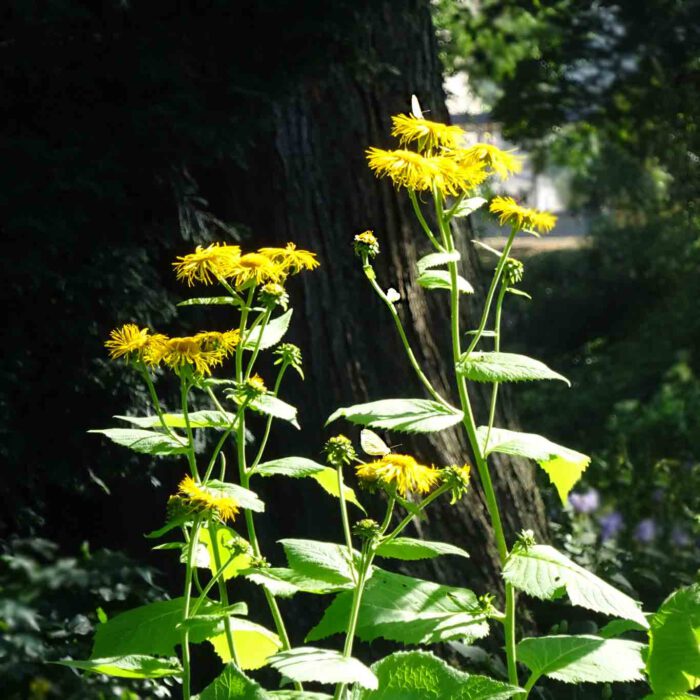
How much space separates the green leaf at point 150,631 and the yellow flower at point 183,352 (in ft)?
1.23

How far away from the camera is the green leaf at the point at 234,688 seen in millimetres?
1410

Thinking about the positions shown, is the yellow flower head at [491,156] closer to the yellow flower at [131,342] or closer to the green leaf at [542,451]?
the green leaf at [542,451]

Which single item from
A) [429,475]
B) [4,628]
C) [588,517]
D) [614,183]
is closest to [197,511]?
[429,475]

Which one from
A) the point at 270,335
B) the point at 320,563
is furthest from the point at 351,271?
the point at 320,563

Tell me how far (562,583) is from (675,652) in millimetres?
235

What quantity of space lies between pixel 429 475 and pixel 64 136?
1.62 m

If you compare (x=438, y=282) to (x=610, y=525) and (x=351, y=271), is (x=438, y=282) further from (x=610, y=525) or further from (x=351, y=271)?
(x=610, y=525)

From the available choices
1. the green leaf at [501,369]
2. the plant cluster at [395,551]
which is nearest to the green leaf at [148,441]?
the plant cluster at [395,551]

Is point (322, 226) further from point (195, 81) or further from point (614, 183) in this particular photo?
point (614, 183)

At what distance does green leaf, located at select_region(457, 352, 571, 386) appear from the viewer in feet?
5.22

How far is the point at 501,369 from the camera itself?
1623 mm

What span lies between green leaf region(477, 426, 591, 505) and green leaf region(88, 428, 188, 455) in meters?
0.49

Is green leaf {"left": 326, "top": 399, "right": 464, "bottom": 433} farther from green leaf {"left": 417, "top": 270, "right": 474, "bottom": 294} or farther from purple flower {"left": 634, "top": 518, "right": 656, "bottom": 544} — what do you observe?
purple flower {"left": 634, "top": 518, "right": 656, "bottom": 544}

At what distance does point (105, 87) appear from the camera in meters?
2.75
